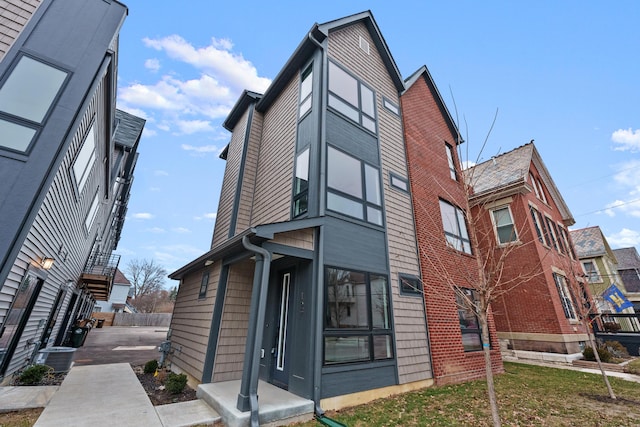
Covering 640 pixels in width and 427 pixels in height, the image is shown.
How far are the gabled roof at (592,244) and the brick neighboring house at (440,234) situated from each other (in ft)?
72.5

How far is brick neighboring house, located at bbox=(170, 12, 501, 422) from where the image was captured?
5191 mm

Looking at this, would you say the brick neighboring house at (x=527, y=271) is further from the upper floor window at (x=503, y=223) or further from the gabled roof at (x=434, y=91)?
the gabled roof at (x=434, y=91)

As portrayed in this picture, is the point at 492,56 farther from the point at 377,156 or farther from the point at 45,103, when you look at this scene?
the point at 45,103

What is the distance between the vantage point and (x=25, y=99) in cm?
460

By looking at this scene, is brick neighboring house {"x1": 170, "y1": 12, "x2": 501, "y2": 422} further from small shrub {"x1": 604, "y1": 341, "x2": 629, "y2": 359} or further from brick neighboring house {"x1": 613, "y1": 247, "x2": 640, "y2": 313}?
brick neighboring house {"x1": 613, "y1": 247, "x2": 640, "y2": 313}

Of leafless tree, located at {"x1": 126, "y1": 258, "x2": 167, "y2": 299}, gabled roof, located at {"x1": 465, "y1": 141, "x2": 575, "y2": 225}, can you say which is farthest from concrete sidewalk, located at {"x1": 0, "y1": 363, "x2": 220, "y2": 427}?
leafless tree, located at {"x1": 126, "y1": 258, "x2": 167, "y2": 299}

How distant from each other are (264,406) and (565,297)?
14847 mm

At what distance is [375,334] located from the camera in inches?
229

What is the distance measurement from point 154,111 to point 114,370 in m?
20.0

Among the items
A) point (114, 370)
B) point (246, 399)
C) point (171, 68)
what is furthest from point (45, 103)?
point (171, 68)

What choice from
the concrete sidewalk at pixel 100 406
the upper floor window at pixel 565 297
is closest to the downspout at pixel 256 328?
the concrete sidewalk at pixel 100 406

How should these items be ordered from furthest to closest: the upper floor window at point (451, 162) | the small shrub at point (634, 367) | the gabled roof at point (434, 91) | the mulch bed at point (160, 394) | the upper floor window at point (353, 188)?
the gabled roof at point (434, 91)
the upper floor window at point (451, 162)
the small shrub at point (634, 367)
the upper floor window at point (353, 188)
the mulch bed at point (160, 394)

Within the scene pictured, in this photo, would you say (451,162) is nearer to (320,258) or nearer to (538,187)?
(538,187)

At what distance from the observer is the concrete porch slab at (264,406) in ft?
13.2
